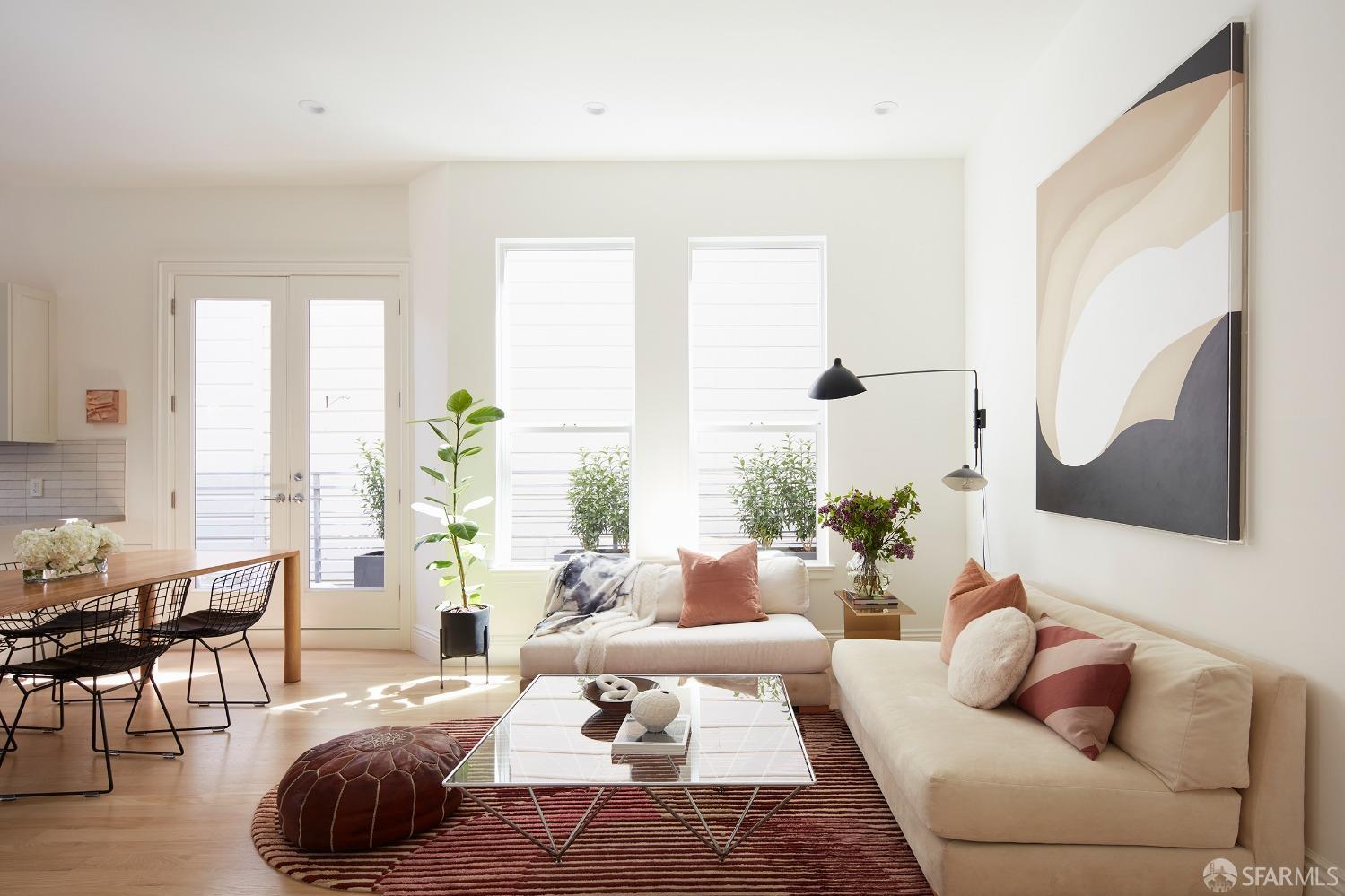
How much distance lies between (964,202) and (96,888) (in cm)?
517

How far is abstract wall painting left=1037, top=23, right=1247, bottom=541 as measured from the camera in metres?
2.14

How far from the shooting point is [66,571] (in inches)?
130

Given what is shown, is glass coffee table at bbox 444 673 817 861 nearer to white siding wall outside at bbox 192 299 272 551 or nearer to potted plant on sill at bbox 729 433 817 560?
potted plant on sill at bbox 729 433 817 560

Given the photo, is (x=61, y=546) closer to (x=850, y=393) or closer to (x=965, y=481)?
(x=850, y=393)

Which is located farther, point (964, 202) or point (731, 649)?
point (964, 202)

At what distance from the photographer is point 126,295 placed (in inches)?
194

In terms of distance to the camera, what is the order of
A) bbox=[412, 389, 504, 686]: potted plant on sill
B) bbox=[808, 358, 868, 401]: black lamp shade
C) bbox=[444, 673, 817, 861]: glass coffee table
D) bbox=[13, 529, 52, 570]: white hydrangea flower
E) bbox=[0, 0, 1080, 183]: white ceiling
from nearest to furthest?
bbox=[444, 673, 817, 861]: glass coffee table, bbox=[0, 0, 1080, 183]: white ceiling, bbox=[13, 529, 52, 570]: white hydrangea flower, bbox=[808, 358, 868, 401]: black lamp shade, bbox=[412, 389, 504, 686]: potted plant on sill

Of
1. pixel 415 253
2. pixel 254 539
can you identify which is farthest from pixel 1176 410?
pixel 254 539

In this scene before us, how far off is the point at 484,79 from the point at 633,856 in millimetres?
3502

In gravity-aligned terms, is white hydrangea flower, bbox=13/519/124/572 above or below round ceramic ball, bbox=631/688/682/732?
above

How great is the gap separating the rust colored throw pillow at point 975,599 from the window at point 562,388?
2.18 m

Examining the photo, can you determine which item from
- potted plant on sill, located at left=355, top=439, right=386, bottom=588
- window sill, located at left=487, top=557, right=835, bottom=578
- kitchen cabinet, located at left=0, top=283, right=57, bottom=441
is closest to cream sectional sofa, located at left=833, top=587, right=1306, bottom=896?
window sill, located at left=487, top=557, right=835, bottom=578

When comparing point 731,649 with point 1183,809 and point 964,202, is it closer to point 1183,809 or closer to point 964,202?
point 1183,809

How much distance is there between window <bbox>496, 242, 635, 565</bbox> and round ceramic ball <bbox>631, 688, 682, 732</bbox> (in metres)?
2.35
